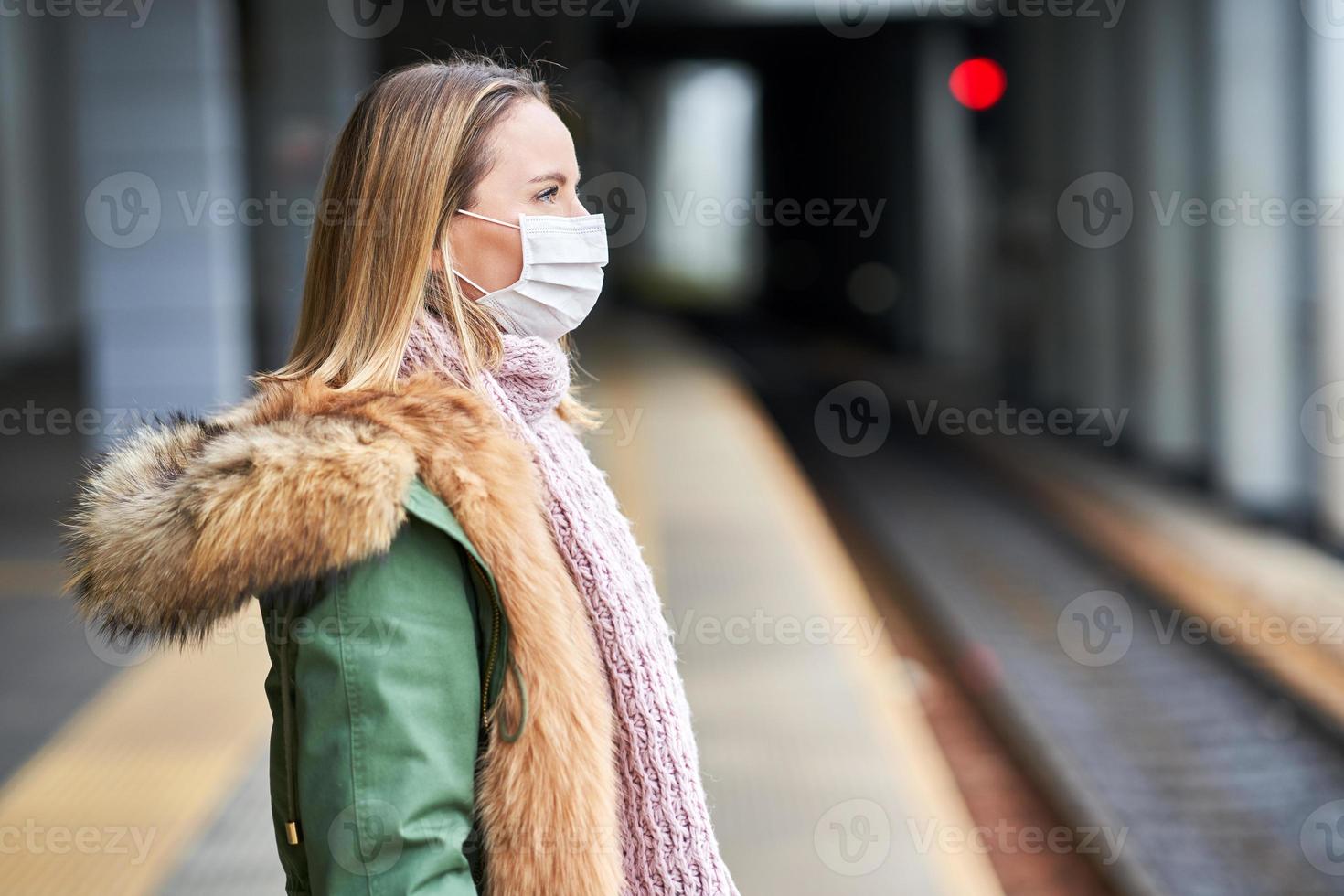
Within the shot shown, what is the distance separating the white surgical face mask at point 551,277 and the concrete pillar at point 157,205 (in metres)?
7.56

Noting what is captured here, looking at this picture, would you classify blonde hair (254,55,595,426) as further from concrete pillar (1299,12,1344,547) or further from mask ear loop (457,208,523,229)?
concrete pillar (1299,12,1344,547)

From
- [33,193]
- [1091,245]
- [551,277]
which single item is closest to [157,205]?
[551,277]

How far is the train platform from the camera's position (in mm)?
3545

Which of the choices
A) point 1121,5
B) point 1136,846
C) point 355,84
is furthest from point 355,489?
point 355,84

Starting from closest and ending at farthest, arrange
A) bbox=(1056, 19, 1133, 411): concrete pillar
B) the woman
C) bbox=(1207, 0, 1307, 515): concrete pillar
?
the woman
bbox=(1207, 0, 1307, 515): concrete pillar
bbox=(1056, 19, 1133, 411): concrete pillar

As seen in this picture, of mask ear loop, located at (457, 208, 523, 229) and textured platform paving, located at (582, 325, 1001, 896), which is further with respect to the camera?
textured platform paving, located at (582, 325, 1001, 896)

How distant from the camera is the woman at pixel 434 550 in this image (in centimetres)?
134

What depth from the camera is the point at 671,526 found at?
25.0 ft

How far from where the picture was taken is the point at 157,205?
8961mm

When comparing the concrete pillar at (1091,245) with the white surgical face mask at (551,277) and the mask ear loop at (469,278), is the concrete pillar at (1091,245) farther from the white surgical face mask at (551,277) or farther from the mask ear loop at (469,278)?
the mask ear loop at (469,278)

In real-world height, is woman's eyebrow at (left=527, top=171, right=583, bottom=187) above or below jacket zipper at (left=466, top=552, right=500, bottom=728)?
above

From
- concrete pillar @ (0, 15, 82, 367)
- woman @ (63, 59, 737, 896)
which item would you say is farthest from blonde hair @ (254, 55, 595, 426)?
concrete pillar @ (0, 15, 82, 367)

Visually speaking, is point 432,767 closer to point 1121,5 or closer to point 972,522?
point 972,522

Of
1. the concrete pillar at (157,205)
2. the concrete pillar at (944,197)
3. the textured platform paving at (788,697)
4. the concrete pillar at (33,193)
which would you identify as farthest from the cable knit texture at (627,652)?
the concrete pillar at (944,197)
